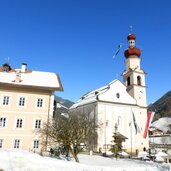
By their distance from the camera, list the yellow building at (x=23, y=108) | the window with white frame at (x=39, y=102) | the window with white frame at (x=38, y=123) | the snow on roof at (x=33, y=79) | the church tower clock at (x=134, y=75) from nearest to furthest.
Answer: the yellow building at (x=23, y=108) → the window with white frame at (x=38, y=123) → the snow on roof at (x=33, y=79) → the window with white frame at (x=39, y=102) → the church tower clock at (x=134, y=75)

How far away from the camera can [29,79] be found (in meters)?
32.2

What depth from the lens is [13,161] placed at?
1564 centimetres

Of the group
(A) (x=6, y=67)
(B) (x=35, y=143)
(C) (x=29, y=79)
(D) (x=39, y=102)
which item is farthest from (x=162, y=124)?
(A) (x=6, y=67)

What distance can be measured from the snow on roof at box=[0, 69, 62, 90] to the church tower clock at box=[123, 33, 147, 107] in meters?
22.7

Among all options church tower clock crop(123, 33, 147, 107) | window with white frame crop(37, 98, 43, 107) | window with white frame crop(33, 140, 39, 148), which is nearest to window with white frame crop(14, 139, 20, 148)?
window with white frame crop(33, 140, 39, 148)

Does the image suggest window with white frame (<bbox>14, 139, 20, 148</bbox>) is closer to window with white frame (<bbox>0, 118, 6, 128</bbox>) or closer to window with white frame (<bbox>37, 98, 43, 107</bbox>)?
window with white frame (<bbox>0, 118, 6, 128</bbox>)

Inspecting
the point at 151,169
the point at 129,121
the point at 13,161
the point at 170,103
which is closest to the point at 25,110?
the point at 13,161

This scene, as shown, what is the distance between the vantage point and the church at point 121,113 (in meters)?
42.4

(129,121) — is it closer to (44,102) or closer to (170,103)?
(44,102)

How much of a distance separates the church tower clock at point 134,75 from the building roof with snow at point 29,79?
73.6 ft

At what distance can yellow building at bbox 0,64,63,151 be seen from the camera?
95.8 ft

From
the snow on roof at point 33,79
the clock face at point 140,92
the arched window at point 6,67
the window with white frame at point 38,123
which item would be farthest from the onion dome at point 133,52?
the window with white frame at point 38,123

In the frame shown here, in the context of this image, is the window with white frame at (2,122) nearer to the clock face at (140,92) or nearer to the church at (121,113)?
the church at (121,113)

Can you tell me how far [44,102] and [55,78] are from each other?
4.83 meters
